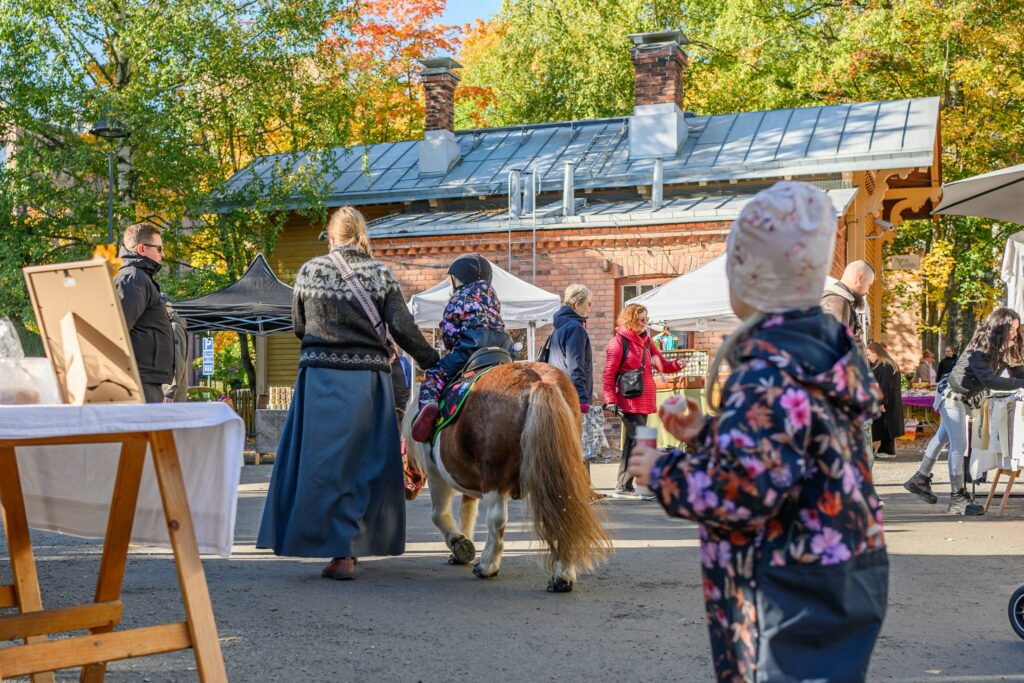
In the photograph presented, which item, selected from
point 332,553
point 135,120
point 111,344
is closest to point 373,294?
point 332,553

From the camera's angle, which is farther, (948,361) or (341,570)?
(948,361)

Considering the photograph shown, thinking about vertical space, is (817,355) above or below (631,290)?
below

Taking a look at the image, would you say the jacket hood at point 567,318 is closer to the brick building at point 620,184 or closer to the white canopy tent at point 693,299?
the white canopy tent at point 693,299

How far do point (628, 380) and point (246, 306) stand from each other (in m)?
7.56

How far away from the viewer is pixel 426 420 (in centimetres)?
728

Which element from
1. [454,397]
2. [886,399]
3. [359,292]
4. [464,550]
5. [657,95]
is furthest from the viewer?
[657,95]

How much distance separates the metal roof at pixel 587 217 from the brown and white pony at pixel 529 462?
13.1 meters

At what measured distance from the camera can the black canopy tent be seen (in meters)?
17.3

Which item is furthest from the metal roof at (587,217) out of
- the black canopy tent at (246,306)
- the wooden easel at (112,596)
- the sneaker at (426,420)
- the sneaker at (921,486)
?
the wooden easel at (112,596)

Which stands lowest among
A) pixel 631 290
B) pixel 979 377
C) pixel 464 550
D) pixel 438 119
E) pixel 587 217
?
pixel 464 550

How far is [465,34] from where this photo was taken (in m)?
39.7

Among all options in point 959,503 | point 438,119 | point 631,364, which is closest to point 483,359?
point 631,364

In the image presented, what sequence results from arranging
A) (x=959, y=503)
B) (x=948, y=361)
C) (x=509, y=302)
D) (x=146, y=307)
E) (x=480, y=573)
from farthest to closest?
(x=948, y=361), (x=509, y=302), (x=959, y=503), (x=146, y=307), (x=480, y=573)

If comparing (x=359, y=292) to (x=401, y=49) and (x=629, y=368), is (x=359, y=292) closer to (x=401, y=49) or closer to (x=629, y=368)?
(x=629, y=368)
